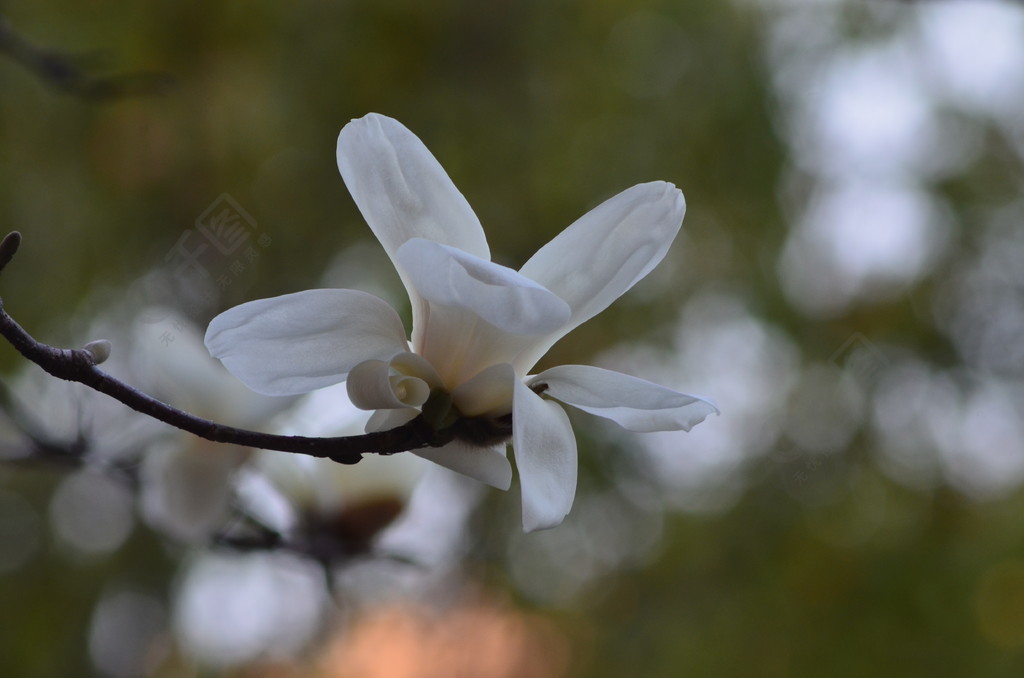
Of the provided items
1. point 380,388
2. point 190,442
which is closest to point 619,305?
point 190,442

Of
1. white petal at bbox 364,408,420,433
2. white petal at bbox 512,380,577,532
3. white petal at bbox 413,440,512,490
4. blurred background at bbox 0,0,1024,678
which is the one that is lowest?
blurred background at bbox 0,0,1024,678

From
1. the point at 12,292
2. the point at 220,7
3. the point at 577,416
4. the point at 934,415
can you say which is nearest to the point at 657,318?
the point at 577,416

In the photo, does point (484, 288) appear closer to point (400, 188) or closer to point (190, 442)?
point (400, 188)

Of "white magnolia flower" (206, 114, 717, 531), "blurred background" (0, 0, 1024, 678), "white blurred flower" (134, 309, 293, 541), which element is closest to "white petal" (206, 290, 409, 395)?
"white magnolia flower" (206, 114, 717, 531)

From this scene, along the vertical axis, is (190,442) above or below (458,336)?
below

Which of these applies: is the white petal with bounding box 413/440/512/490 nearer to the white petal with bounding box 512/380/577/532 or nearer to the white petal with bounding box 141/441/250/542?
the white petal with bounding box 512/380/577/532

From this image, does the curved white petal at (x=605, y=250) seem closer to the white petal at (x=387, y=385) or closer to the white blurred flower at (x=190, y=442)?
the white petal at (x=387, y=385)
